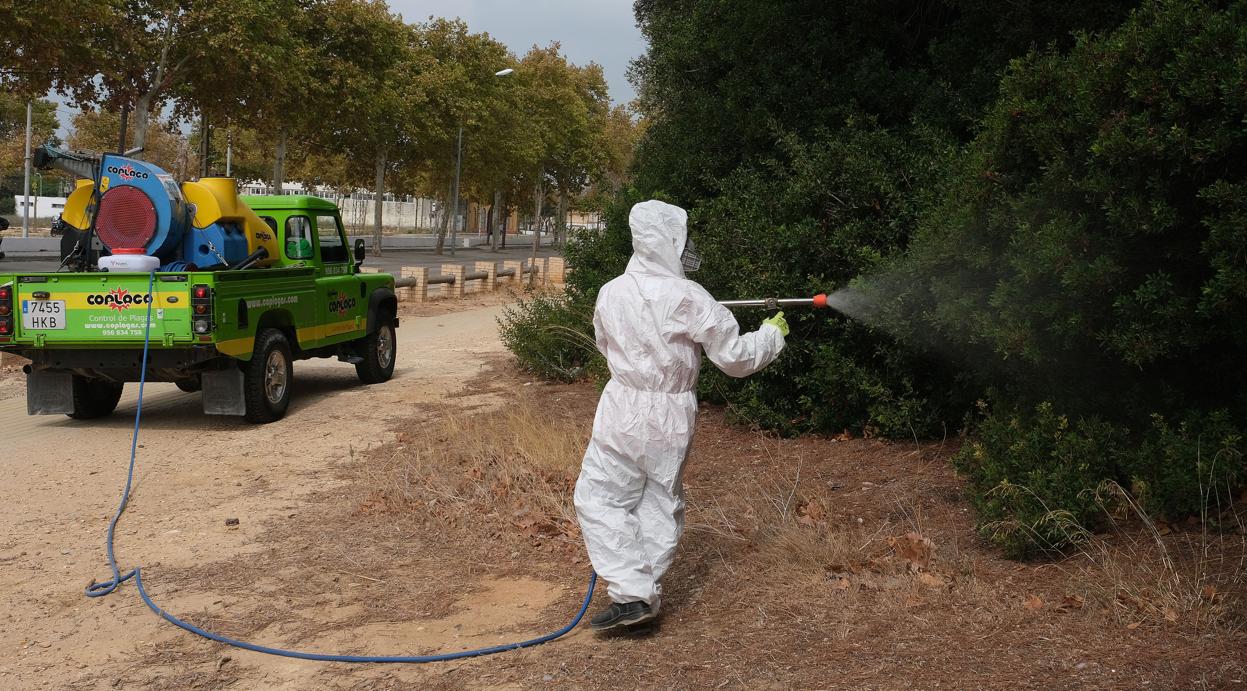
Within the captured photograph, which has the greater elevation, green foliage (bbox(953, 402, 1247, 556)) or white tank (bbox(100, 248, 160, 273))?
white tank (bbox(100, 248, 160, 273))

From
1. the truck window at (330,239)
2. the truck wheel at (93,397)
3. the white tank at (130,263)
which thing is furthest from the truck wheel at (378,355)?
the white tank at (130,263)

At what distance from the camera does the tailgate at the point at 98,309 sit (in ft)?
30.6

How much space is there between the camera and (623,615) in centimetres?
465

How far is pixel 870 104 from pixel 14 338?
24.2ft

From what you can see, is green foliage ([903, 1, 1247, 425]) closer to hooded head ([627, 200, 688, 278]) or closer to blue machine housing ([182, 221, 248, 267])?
hooded head ([627, 200, 688, 278])

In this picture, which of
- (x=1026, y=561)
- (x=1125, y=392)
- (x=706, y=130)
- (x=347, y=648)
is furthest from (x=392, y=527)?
(x=706, y=130)

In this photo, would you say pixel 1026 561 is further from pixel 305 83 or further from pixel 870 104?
pixel 305 83

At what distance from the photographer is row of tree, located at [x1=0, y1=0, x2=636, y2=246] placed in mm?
24719

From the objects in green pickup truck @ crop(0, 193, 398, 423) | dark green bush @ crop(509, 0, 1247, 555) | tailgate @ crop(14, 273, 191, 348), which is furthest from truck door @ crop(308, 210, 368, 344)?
dark green bush @ crop(509, 0, 1247, 555)

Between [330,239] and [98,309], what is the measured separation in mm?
3183

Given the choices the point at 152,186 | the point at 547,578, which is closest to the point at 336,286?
the point at 152,186

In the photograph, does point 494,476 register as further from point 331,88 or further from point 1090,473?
point 331,88

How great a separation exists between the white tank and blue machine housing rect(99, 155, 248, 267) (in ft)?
0.74

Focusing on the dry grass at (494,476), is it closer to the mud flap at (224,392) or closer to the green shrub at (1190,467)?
the mud flap at (224,392)
